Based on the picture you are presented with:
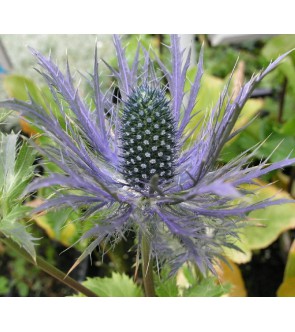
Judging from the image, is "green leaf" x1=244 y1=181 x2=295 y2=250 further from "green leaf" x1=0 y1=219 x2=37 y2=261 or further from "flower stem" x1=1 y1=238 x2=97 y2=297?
"green leaf" x1=0 y1=219 x2=37 y2=261

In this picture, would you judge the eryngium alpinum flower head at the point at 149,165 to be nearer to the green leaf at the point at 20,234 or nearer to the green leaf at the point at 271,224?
the green leaf at the point at 20,234

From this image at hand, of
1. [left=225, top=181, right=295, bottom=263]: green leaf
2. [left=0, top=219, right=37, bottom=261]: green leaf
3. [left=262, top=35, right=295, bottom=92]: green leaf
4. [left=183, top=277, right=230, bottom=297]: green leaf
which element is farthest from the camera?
[left=262, top=35, right=295, bottom=92]: green leaf

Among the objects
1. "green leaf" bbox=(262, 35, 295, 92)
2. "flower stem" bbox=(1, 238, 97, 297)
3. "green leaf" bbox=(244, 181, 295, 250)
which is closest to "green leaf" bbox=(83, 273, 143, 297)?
"flower stem" bbox=(1, 238, 97, 297)

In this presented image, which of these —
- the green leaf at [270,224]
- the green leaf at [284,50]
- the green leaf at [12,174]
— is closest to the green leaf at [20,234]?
the green leaf at [12,174]

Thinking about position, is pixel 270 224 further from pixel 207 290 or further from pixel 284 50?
pixel 284 50

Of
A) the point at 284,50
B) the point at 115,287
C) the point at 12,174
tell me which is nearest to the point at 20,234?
the point at 12,174


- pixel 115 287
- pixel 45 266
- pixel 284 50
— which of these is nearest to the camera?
pixel 45 266
